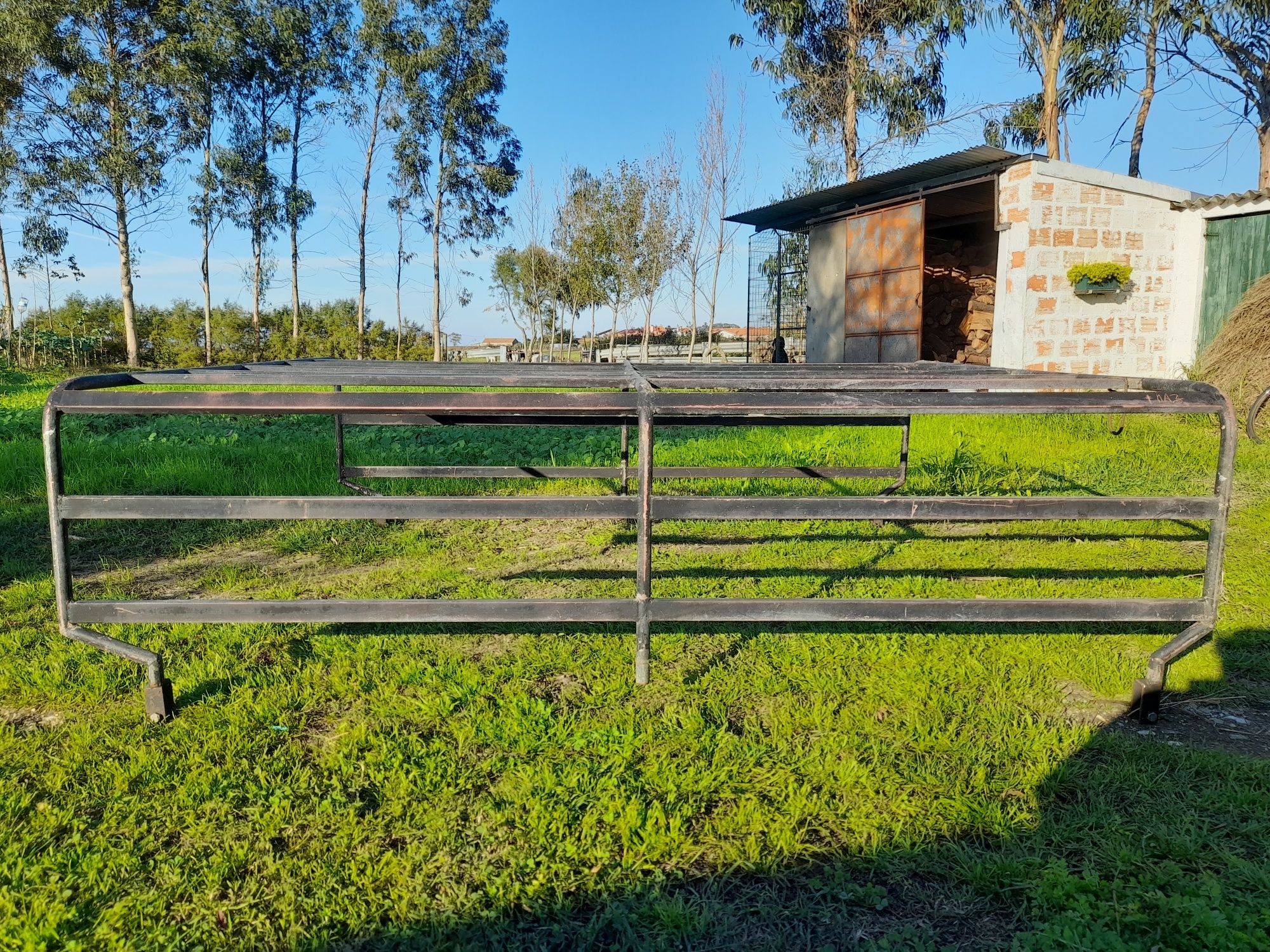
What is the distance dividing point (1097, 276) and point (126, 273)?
23951mm

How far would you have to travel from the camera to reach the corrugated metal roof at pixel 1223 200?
995 cm

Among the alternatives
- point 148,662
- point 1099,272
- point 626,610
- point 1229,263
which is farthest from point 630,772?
point 1229,263

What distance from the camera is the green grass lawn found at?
1.58 m

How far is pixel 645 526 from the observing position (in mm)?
2436

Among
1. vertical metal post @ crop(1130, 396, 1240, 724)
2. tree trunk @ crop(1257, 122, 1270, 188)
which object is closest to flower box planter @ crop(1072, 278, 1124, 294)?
vertical metal post @ crop(1130, 396, 1240, 724)

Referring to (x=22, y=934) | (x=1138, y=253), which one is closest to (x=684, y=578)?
(x=22, y=934)

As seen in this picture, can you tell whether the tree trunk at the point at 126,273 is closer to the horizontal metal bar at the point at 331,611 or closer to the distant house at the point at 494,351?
the distant house at the point at 494,351

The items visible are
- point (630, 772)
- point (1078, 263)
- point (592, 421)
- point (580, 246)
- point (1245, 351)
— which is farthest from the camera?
point (580, 246)

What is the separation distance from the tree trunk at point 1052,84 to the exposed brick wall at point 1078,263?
404 inches

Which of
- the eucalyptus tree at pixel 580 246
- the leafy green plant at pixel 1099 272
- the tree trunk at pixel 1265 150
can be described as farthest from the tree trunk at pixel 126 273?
the tree trunk at pixel 1265 150

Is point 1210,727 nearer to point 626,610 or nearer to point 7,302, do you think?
point 626,610

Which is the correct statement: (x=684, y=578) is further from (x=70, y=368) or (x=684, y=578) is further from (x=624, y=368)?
(x=70, y=368)

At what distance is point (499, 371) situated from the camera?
343 centimetres

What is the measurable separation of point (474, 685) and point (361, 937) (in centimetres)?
112
